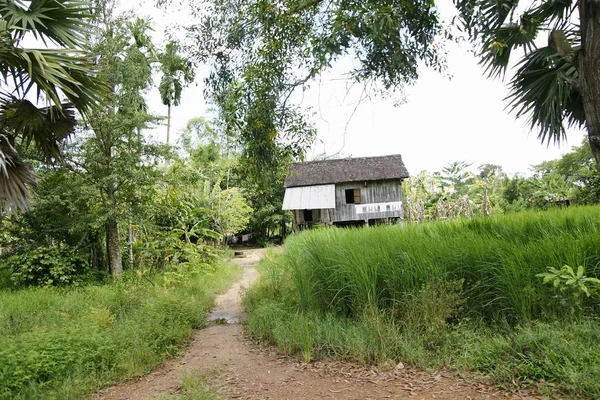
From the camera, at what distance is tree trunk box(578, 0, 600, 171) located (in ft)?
12.1

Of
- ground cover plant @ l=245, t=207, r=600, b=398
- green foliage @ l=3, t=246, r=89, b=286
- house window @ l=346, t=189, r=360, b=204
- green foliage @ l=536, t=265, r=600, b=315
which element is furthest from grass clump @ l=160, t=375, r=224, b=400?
house window @ l=346, t=189, r=360, b=204

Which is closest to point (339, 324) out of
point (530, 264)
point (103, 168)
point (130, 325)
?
point (530, 264)

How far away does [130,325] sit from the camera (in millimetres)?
5883

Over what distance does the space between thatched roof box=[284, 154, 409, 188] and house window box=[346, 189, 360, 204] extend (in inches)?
38.4

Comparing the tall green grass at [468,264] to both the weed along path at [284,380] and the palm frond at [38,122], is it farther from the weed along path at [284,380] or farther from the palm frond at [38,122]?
the palm frond at [38,122]

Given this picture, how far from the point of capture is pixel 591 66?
3.72m

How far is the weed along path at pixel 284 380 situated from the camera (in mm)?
3698

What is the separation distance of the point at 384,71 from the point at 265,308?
13.3ft

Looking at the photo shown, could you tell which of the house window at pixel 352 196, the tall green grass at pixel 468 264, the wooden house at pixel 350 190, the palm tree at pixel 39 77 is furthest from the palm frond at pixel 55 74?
the house window at pixel 352 196

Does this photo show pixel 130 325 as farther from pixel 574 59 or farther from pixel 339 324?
pixel 574 59

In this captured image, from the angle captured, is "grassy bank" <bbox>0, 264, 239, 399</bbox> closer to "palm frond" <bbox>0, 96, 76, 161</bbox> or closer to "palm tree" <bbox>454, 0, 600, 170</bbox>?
"palm frond" <bbox>0, 96, 76, 161</bbox>

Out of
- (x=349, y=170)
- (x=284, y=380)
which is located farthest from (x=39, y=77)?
(x=349, y=170)

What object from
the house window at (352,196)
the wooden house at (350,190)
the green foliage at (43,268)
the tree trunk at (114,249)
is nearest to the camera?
the green foliage at (43,268)

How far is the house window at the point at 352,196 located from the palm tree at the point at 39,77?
2096 centimetres
